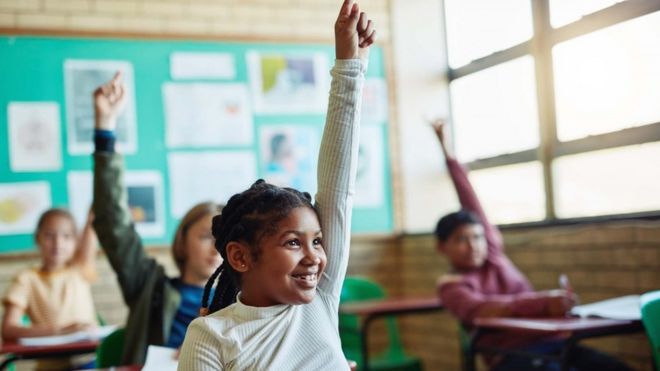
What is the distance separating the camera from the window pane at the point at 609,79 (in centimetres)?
354

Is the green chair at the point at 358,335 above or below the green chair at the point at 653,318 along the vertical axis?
below

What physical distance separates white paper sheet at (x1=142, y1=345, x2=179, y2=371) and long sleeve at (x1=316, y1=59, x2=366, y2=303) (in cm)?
44

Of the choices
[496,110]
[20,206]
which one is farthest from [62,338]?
[496,110]

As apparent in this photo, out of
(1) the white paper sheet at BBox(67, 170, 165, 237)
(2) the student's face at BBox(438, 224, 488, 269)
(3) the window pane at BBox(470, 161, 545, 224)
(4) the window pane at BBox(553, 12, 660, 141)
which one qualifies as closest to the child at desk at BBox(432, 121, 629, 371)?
(2) the student's face at BBox(438, 224, 488, 269)

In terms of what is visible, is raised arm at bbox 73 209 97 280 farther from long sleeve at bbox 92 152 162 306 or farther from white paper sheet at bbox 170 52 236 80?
long sleeve at bbox 92 152 162 306

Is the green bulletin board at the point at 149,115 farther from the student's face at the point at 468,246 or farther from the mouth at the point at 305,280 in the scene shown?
the mouth at the point at 305,280

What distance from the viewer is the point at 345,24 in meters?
1.49

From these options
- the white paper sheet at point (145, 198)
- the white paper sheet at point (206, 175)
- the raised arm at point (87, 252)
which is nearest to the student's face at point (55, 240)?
the raised arm at point (87, 252)

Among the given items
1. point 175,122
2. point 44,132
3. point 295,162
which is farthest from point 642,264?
point 44,132

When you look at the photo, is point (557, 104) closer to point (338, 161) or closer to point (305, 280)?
point (338, 161)

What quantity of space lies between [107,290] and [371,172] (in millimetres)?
1701

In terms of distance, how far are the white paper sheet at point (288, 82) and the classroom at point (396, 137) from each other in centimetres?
1

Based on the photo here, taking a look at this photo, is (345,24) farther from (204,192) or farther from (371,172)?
(371,172)

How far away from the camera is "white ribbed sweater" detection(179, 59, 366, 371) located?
1.38 metres
